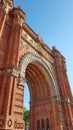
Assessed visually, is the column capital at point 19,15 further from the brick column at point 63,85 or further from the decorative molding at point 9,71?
the brick column at point 63,85

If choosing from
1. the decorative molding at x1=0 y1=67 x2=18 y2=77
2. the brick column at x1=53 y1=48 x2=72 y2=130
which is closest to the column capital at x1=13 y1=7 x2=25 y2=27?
the decorative molding at x1=0 y1=67 x2=18 y2=77

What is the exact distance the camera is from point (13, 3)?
389 inches

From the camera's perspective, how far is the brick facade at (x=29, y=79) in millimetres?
6355

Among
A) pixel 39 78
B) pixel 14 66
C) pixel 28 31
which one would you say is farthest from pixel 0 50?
pixel 39 78

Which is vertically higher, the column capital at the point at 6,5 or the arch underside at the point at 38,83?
the column capital at the point at 6,5

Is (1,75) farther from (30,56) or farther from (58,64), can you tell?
(58,64)

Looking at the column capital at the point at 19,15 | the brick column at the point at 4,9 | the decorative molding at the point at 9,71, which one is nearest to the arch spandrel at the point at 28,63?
the decorative molding at the point at 9,71

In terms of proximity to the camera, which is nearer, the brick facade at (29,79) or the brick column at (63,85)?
the brick facade at (29,79)

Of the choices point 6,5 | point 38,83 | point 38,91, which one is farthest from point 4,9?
point 38,91

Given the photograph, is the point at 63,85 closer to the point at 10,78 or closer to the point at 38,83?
the point at 38,83

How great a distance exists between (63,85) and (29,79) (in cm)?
321

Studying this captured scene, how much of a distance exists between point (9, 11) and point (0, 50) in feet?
10.9

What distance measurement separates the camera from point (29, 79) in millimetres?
11930

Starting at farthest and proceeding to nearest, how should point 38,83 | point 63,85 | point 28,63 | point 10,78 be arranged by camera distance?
point 63,85 < point 38,83 < point 28,63 < point 10,78
